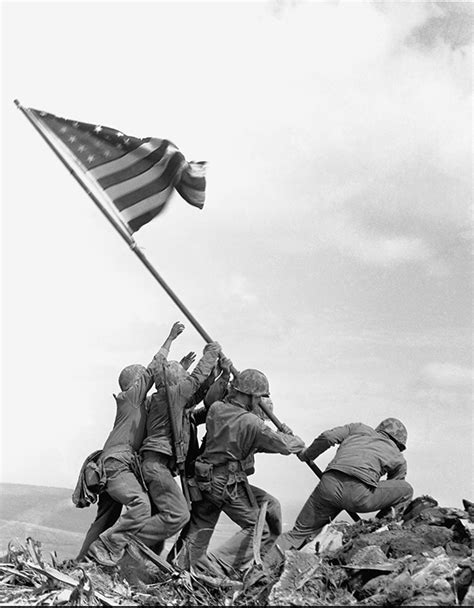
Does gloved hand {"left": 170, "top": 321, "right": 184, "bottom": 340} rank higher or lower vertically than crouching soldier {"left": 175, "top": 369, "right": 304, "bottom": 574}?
higher

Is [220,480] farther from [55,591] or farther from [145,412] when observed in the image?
[55,591]

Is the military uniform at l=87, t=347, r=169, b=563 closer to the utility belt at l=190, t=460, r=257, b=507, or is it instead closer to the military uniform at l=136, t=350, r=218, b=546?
the military uniform at l=136, t=350, r=218, b=546

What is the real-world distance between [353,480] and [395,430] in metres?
1.13

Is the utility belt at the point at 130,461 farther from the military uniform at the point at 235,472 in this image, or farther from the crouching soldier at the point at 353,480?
the crouching soldier at the point at 353,480

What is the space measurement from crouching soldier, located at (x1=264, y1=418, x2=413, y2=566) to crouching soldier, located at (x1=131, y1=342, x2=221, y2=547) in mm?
1457

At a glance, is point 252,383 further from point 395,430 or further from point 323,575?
point 323,575

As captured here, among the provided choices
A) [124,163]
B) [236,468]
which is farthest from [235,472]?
[124,163]

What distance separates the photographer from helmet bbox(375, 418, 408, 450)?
12172 millimetres

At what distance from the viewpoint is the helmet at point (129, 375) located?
11984 millimetres

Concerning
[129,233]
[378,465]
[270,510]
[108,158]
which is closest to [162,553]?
[270,510]

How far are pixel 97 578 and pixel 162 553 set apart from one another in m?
1.54

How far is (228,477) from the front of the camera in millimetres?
11125

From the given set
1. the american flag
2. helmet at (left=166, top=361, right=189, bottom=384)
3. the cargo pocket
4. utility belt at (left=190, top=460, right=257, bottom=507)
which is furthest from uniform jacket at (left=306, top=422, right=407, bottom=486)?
the american flag

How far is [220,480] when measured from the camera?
36.5ft
